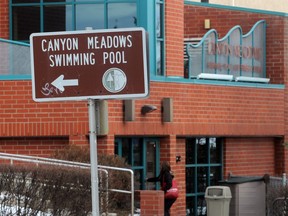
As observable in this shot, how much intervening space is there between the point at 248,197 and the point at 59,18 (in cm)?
648

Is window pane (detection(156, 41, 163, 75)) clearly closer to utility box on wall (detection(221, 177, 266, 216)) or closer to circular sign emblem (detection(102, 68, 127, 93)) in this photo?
utility box on wall (detection(221, 177, 266, 216))

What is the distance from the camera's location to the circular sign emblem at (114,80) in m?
10.3

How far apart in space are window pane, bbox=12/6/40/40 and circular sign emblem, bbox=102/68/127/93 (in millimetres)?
15295

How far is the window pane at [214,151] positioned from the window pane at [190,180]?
1.03 m

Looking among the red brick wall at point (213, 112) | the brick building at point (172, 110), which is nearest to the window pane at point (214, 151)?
the brick building at point (172, 110)

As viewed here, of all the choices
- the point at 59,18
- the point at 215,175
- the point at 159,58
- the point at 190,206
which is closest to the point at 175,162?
the point at 190,206

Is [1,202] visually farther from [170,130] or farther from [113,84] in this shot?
[170,130]

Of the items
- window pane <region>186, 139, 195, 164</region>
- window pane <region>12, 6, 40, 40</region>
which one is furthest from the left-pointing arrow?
window pane <region>186, 139, 195, 164</region>

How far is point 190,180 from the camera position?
2677cm

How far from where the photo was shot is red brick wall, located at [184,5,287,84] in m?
30.3

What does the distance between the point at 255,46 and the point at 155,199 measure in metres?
10.5

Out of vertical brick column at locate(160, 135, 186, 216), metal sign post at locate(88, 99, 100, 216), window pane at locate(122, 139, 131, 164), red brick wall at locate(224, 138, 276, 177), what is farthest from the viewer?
red brick wall at locate(224, 138, 276, 177)

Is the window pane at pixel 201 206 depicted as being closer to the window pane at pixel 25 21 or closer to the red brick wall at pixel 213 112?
the red brick wall at pixel 213 112

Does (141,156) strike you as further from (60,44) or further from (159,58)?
(60,44)
